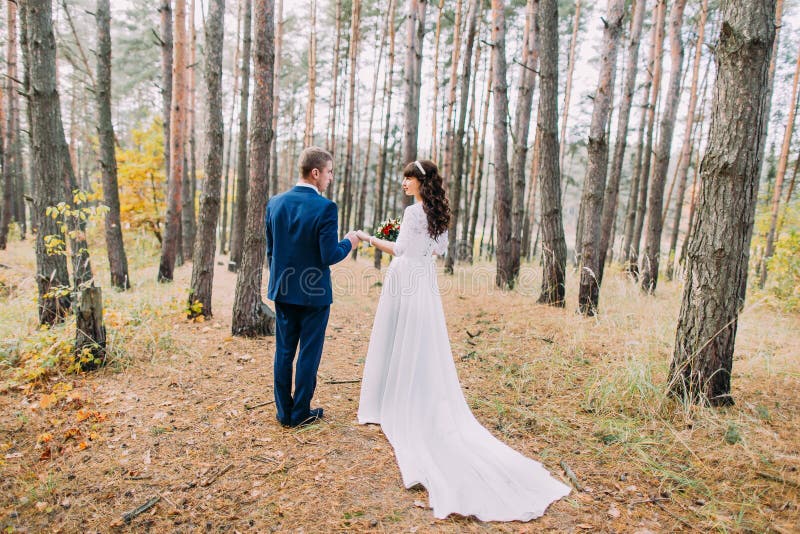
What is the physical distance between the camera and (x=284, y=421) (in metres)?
3.56

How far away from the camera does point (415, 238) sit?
381 cm

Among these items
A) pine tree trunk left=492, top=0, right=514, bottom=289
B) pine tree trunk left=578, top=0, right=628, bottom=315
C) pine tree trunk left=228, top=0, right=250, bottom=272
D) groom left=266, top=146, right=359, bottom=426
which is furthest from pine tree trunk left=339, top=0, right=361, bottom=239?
groom left=266, top=146, right=359, bottom=426

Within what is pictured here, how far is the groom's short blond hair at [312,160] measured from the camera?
339 cm

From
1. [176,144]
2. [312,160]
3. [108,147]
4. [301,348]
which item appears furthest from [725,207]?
[176,144]

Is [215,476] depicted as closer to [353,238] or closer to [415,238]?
[353,238]

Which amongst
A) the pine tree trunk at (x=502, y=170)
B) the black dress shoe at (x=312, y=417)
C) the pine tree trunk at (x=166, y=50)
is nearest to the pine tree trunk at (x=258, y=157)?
the black dress shoe at (x=312, y=417)

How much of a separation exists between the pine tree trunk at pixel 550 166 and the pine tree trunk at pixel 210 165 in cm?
510

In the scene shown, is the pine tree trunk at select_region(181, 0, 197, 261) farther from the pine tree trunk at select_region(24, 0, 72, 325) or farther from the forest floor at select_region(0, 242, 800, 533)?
the pine tree trunk at select_region(24, 0, 72, 325)

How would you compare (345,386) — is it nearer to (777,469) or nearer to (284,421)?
(284,421)

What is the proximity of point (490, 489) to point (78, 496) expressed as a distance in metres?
2.65

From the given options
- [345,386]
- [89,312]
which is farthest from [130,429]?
[345,386]

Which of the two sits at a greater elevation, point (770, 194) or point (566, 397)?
point (770, 194)

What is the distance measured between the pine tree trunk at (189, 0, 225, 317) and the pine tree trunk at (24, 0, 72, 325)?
1.61m

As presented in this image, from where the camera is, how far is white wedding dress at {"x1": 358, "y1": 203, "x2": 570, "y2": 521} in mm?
2725
